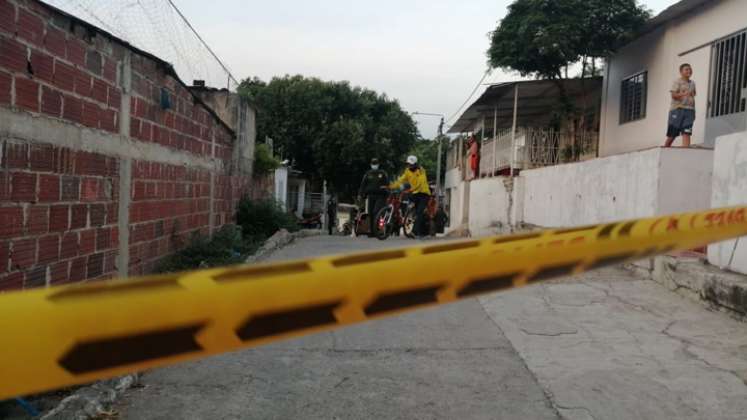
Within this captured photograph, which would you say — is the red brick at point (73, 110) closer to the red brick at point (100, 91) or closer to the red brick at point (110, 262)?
the red brick at point (100, 91)

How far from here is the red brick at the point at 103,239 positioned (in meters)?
4.38

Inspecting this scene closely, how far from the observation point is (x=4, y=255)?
3.08 meters

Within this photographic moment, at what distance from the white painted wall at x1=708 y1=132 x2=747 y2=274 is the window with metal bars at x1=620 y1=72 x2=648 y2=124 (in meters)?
7.68

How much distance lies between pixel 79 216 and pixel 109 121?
35.4 inches

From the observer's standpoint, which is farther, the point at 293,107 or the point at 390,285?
the point at 293,107

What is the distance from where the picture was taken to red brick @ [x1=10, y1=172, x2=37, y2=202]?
10.4ft

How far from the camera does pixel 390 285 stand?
3.18 ft

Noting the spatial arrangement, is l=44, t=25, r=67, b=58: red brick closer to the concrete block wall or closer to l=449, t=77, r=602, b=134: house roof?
the concrete block wall

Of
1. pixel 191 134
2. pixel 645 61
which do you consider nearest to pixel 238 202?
pixel 191 134

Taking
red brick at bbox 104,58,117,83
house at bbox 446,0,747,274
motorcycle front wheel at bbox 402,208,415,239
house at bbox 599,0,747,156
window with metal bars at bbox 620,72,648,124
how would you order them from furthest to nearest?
window with metal bars at bbox 620,72,648,124 < motorcycle front wheel at bbox 402,208,415,239 < house at bbox 599,0,747,156 < house at bbox 446,0,747,274 < red brick at bbox 104,58,117,83

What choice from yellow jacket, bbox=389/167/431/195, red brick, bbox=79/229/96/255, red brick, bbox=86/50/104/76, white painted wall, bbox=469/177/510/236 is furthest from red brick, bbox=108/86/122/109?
white painted wall, bbox=469/177/510/236

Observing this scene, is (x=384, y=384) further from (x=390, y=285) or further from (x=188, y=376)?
(x=390, y=285)

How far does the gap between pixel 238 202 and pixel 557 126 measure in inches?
365

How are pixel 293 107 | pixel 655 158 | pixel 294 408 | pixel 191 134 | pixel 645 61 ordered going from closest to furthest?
1. pixel 294 408
2. pixel 655 158
3. pixel 191 134
4. pixel 645 61
5. pixel 293 107
